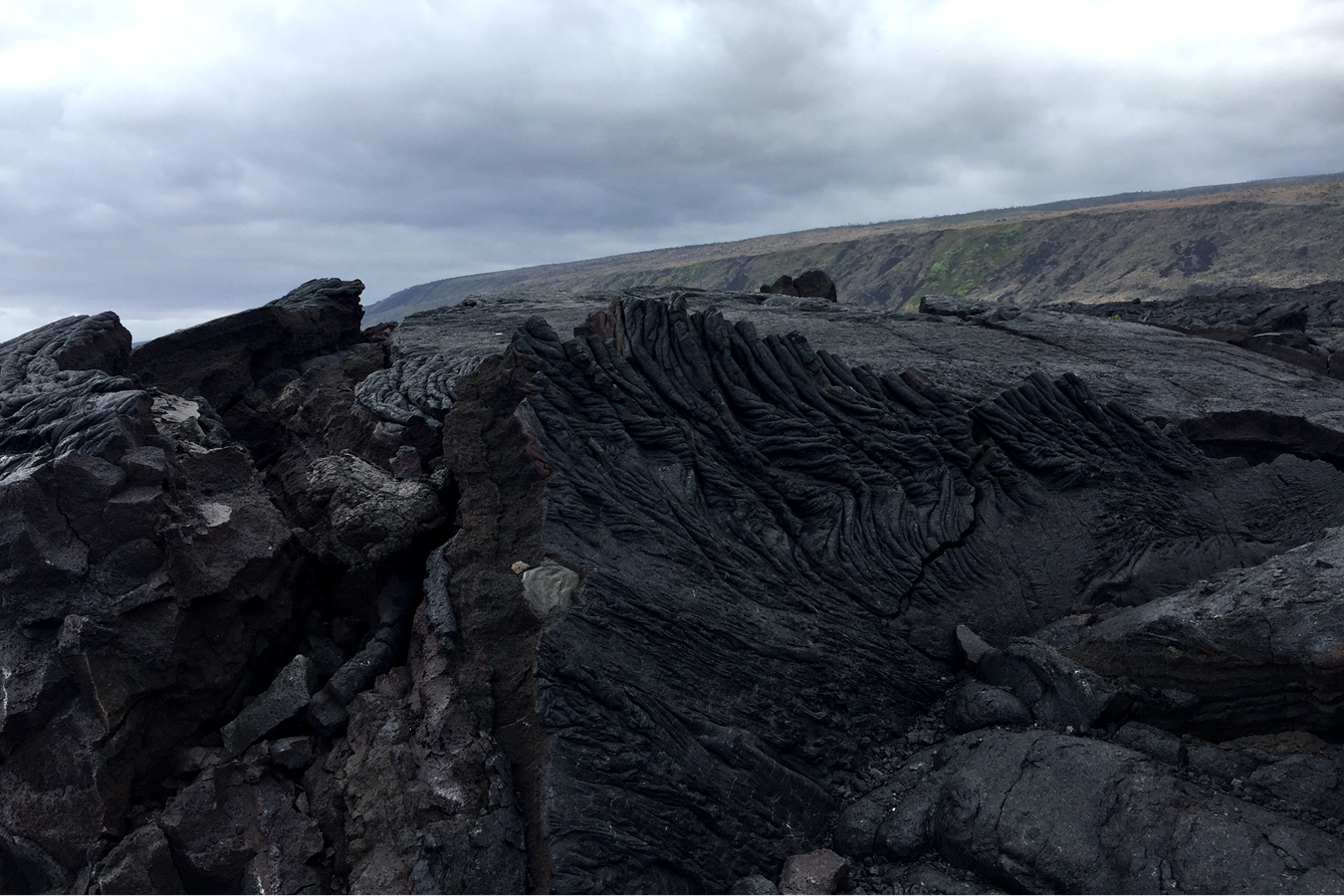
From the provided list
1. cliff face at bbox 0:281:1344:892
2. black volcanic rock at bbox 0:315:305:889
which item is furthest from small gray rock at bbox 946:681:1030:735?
black volcanic rock at bbox 0:315:305:889

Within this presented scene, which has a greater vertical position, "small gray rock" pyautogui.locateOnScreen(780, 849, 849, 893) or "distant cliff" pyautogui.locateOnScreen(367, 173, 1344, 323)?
"distant cliff" pyautogui.locateOnScreen(367, 173, 1344, 323)

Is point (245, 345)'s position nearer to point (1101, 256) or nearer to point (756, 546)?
point (756, 546)

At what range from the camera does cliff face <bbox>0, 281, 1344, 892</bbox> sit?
511 centimetres

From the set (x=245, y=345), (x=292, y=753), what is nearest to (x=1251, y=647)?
(x=292, y=753)

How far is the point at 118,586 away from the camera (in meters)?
5.64

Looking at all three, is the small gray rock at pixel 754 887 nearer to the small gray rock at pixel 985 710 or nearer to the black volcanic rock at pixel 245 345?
the small gray rock at pixel 985 710

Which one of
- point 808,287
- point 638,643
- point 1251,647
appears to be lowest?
point 1251,647

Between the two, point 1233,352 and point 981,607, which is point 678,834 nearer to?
point 981,607

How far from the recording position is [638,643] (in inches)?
225

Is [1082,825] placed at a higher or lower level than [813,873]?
higher

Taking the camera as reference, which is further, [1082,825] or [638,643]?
[638,643]

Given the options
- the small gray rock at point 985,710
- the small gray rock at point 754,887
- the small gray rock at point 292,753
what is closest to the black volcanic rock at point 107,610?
the small gray rock at point 292,753

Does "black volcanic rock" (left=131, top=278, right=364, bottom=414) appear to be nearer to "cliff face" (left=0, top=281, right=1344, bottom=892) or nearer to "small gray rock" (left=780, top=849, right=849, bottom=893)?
"cliff face" (left=0, top=281, right=1344, bottom=892)

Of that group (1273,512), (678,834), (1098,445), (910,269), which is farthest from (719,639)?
(910,269)
